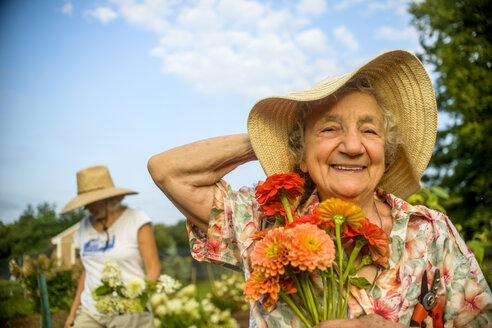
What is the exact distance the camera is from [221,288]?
817 cm

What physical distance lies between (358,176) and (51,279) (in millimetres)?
8326

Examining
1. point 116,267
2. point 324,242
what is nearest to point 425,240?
point 324,242

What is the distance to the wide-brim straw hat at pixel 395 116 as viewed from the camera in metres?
1.92

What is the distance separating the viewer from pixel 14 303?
6.53m

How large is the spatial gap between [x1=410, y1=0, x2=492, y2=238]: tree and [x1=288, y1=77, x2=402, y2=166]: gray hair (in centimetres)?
922

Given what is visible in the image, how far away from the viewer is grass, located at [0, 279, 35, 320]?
646 centimetres

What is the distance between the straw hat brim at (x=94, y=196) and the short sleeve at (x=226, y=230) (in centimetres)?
243

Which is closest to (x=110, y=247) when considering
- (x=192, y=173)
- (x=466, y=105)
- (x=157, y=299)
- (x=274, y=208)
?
(x=157, y=299)

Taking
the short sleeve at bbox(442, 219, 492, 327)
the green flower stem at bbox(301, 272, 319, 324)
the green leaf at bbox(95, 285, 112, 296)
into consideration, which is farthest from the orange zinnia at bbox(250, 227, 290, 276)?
the green leaf at bbox(95, 285, 112, 296)

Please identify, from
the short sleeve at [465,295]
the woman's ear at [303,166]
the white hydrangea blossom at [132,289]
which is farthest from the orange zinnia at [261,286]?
the white hydrangea blossom at [132,289]

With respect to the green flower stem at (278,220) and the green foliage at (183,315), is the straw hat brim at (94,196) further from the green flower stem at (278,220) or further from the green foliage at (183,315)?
the green flower stem at (278,220)

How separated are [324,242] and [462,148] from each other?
43.3ft

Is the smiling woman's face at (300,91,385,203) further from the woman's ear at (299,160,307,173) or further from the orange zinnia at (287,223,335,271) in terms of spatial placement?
the orange zinnia at (287,223,335,271)

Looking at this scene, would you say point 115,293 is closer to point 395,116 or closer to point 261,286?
point 261,286
